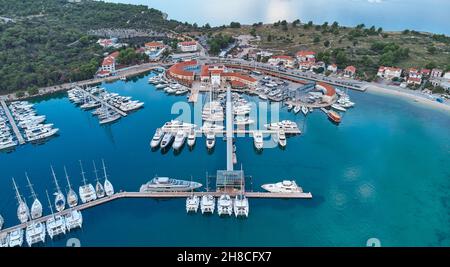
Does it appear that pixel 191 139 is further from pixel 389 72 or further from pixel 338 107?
pixel 389 72

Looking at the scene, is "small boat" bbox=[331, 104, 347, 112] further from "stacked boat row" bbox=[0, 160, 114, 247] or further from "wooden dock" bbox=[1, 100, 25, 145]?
"wooden dock" bbox=[1, 100, 25, 145]

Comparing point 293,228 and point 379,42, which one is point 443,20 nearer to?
point 379,42

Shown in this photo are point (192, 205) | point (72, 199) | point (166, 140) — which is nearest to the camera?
point (192, 205)

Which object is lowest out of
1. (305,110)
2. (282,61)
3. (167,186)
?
(167,186)

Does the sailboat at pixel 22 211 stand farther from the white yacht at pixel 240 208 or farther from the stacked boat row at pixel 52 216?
the white yacht at pixel 240 208

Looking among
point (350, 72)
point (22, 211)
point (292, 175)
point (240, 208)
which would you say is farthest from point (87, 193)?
point (350, 72)
